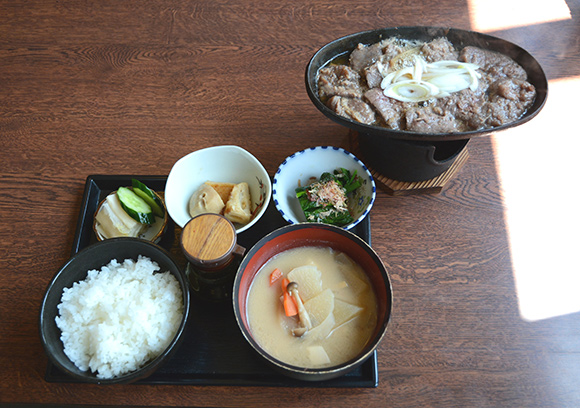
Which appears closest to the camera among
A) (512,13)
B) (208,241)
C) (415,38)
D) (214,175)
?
(208,241)

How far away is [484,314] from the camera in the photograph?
5.89 ft

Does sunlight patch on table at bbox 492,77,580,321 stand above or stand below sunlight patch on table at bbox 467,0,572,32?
below

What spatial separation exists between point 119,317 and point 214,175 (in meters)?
0.75

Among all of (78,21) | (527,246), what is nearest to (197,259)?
(527,246)

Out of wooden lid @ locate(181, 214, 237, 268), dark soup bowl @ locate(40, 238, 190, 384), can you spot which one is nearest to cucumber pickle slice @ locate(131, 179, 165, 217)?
dark soup bowl @ locate(40, 238, 190, 384)

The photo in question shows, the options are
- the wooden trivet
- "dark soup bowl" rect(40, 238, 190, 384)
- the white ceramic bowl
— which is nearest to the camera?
"dark soup bowl" rect(40, 238, 190, 384)

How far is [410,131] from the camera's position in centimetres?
176

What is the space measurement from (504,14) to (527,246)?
160 centimetres

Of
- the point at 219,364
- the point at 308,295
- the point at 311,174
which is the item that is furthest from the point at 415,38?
the point at 219,364

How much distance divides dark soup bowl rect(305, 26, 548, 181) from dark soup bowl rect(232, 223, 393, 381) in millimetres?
483

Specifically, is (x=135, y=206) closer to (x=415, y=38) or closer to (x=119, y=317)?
(x=119, y=317)

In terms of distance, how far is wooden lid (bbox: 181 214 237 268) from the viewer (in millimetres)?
1482

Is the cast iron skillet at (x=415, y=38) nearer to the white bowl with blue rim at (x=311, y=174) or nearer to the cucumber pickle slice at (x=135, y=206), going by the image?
the white bowl with blue rim at (x=311, y=174)

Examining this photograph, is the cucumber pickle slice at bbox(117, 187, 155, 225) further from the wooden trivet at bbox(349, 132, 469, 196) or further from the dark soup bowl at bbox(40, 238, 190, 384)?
the wooden trivet at bbox(349, 132, 469, 196)
